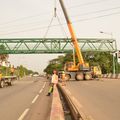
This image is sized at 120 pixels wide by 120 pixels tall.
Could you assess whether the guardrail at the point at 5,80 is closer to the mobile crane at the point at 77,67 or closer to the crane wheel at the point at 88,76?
the mobile crane at the point at 77,67

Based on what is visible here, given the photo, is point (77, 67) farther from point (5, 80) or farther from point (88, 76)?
point (5, 80)

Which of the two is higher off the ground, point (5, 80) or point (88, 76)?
point (88, 76)

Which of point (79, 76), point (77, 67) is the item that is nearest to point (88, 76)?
point (79, 76)

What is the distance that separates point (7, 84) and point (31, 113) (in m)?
32.5

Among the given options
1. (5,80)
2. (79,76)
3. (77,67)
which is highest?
(77,67)

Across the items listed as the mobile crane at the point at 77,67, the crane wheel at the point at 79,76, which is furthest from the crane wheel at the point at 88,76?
the crane wheel at the point at 79,76

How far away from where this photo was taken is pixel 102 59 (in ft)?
431

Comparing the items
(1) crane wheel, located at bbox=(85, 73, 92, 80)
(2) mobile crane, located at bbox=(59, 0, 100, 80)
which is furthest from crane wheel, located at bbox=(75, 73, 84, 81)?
(1) crane wheel, located at bbox=(85, 73, 92, 80)

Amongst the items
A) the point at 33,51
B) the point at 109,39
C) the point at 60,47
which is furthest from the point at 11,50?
the point at 109,39

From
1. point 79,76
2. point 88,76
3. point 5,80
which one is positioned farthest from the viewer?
point 88,76

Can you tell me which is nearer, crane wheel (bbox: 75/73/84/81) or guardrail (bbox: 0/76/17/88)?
guardrail (bbox: 0/76/17/88)

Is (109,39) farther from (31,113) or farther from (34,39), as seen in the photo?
(31,113)

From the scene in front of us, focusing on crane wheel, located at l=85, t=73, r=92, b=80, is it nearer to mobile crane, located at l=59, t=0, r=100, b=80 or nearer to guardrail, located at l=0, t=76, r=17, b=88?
mobile crane, located at l=59, t=0, r=100, b=80

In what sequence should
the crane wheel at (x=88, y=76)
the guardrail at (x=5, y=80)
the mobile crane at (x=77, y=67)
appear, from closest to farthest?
the guardrail at (x=5, y=80), the mobile crane at (x=77, y=67), the crane wheel at (x=88, y=76)
